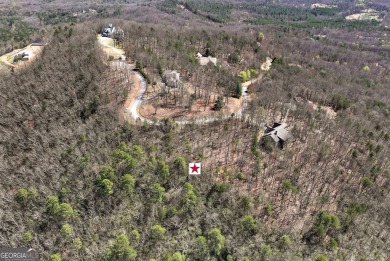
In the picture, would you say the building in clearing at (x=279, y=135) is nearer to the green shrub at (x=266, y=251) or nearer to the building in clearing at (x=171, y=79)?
the green shrub at (x=266, y=251)

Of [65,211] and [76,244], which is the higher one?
[65,211]

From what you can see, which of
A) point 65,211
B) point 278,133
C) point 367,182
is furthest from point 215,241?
point 367,182

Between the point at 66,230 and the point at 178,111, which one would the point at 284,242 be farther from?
the point at 178,111

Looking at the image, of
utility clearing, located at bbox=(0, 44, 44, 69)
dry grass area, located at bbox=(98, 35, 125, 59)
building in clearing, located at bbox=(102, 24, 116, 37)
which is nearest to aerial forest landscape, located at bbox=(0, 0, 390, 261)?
utility clearing, located at bbox=(0, 44, 44, 69)

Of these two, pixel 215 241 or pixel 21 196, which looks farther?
pixel 21 196

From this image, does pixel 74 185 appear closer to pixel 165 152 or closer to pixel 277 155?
pixel 165 152

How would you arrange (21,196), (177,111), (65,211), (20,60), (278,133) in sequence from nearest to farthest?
1. (65,211)
2. (21,196)
3. (278,133)
4. (177,111)
5. (20,60)

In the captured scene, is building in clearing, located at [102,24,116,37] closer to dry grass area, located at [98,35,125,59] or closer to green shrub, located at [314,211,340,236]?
dry grass area, located at [98,35,125,59]

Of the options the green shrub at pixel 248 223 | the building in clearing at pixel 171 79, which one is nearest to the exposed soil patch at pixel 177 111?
the building in clearing at pixel 171 79

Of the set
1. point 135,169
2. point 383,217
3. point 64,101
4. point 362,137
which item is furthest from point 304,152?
point 64,101
